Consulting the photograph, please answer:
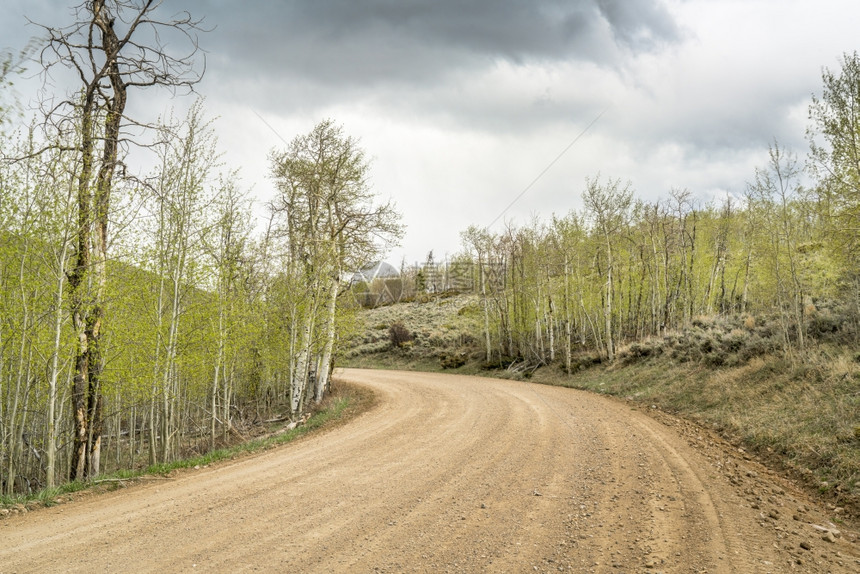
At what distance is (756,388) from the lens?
11102 mm

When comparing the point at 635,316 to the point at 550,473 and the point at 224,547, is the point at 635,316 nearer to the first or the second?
the point at 550,473

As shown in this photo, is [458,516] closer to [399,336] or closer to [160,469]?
[160,469]

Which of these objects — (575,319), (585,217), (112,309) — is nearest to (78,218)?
(112,309)

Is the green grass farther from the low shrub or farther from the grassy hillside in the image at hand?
the low shrub

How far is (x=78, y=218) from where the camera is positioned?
821 cm

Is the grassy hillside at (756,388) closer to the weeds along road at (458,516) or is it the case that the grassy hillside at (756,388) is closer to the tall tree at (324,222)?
the weeds along road at (458,516)

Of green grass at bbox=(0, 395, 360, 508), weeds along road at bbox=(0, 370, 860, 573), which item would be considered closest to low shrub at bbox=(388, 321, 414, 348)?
green grass at bbox=(0, 395, 360, 508)

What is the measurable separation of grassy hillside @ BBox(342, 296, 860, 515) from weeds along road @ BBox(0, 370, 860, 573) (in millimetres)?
832

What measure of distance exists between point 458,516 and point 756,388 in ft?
32.8

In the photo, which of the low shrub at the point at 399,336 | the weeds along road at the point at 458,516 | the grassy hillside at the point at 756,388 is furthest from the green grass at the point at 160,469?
the low shrub at the point at 399,336

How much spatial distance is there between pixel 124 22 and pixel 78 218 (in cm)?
476

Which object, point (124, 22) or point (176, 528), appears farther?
point (124, 22)

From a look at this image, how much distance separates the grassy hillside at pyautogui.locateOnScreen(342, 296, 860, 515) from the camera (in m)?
7.10

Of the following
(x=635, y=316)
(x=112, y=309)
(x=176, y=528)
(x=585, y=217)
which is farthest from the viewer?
(x=635, y=316)
